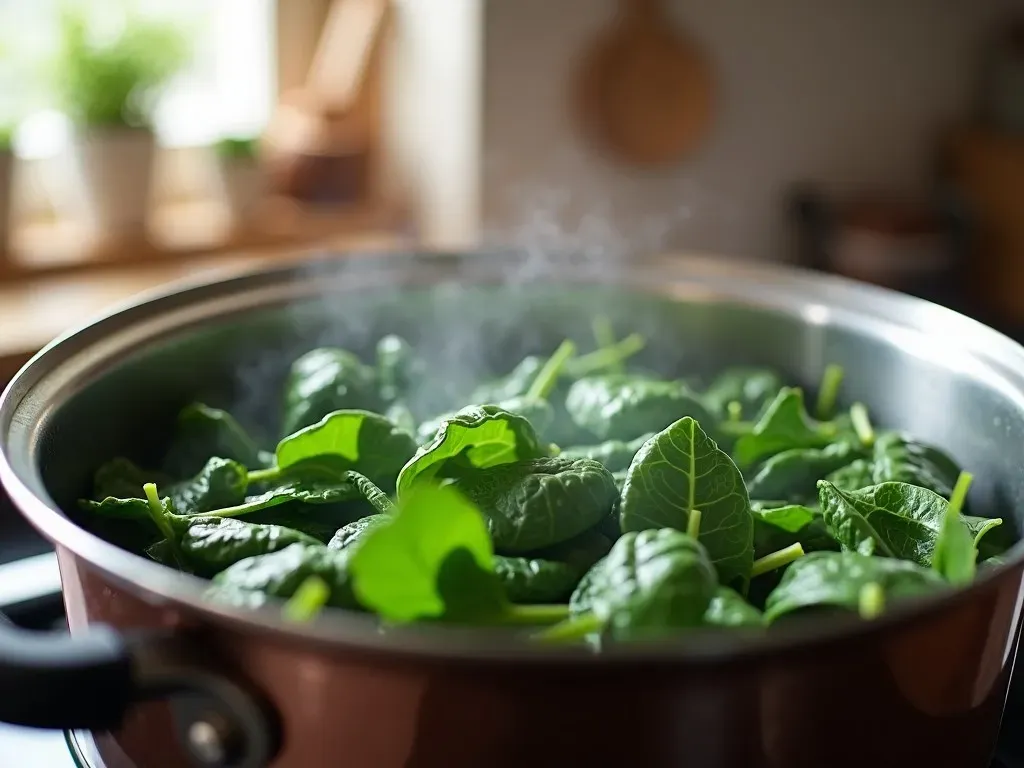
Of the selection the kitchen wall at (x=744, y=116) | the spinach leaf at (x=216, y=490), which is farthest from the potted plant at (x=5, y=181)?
the spinach leaf at (x=216, y=490)

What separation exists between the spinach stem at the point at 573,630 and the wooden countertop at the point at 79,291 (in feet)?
2.31

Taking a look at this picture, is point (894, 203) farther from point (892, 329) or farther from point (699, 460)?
point (699, 460)

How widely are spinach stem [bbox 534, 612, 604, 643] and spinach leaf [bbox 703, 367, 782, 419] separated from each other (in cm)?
45

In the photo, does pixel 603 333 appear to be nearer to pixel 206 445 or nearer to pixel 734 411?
pixel 734 411

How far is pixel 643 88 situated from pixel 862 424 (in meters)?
1.02

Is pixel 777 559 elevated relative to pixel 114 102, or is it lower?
lower

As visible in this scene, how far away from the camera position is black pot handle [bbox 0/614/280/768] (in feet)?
1.53

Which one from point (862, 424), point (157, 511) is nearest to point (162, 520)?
point (157, 511)

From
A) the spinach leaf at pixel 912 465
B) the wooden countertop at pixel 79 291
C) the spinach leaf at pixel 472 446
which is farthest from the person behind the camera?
the wooden countertop at pixel 79 291

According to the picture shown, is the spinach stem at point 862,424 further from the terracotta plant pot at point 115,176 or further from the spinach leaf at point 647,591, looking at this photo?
the terracotta plant pot at point 115,176

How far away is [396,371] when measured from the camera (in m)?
0.93

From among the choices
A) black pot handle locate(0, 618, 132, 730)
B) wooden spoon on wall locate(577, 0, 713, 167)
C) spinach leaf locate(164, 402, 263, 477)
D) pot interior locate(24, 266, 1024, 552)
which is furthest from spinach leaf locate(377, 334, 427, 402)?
wooden spoon on wall locate(577, 0, 713, 167)

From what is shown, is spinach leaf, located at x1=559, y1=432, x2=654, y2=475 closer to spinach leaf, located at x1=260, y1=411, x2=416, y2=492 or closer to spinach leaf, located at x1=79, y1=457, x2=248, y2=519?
spinach leaf, located at x1=260, y1=411, x2=416, y2=492

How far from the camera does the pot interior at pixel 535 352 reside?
0.78 meters
